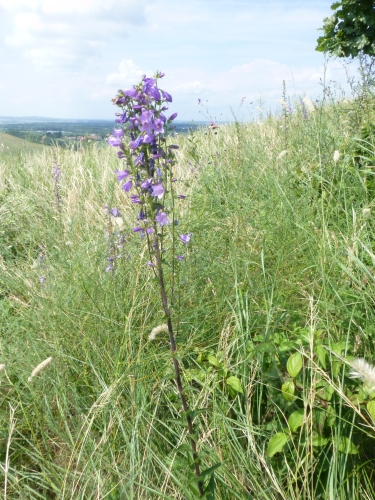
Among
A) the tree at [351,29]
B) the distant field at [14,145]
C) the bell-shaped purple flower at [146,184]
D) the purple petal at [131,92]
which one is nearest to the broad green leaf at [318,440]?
the bell-shaped purple flower at [146,184]

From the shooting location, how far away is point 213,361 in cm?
183

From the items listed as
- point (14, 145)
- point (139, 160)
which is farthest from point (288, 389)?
point (14, 145)

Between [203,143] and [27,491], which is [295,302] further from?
[203,143]

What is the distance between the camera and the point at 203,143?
6.36m

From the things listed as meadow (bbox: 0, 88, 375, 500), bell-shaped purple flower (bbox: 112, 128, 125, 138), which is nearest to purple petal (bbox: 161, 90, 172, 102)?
bell-shaped purple flower (bbox: 112, 128, 125, 138)

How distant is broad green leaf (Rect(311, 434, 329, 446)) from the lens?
1.57 m

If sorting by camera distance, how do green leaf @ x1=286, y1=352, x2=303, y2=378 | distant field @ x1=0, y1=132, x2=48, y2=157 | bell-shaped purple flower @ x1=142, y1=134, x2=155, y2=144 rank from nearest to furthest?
1. bell-shaped purple flower @ x1=142, y1=134, x2=155, y2=144
2. green leaf @ x1=286, y1=352, x2=303, y2=378
3. distant field @ x1=0, y1=132, x2=48, y2=157

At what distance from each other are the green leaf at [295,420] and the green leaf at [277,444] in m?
0.04

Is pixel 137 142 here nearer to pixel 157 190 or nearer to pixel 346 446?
pixel 157 190

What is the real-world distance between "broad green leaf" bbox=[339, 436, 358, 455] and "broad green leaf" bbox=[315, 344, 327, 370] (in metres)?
0.24

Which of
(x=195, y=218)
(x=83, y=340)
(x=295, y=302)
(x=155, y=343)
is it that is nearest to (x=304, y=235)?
(x=295, y=302)

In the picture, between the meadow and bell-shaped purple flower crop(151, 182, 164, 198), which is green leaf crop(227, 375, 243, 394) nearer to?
the meadow

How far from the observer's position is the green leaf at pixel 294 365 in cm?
164

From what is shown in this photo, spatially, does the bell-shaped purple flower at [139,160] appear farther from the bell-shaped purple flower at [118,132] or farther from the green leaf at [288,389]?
the green leaf at [288,389]
